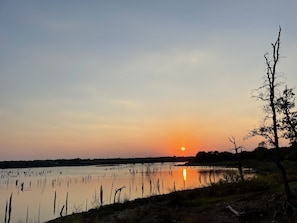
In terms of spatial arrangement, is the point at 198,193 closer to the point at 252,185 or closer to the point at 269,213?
the point at 252,185

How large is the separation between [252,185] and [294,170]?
17.0m

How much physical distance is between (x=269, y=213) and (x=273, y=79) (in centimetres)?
720

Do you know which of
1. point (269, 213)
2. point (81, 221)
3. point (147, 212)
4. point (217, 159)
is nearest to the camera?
point (269, 213)

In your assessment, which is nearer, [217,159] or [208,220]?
[208,220]

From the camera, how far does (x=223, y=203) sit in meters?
23.9

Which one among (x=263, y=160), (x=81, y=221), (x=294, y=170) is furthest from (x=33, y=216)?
(x=263, y=160)

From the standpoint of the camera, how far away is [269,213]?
20.2m

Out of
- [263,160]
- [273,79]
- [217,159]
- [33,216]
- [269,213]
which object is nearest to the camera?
[269,213]

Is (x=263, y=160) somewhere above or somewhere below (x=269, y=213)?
above

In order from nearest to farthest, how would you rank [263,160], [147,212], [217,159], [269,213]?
[269,213] → [147,212] → [263,160] → [217,159]

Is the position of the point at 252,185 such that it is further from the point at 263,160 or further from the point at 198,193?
the point at 263,160

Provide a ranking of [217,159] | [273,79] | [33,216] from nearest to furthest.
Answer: [273,79] < [33,216] < [217,159]

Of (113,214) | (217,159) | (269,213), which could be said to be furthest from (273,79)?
(217,159)

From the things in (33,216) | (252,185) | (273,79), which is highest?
(273,79)
